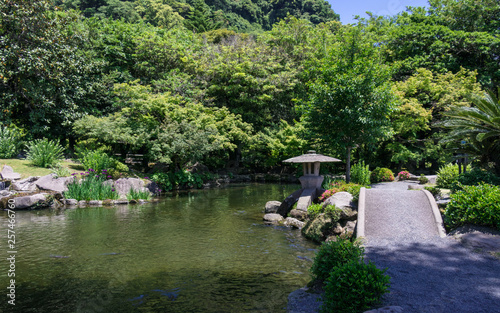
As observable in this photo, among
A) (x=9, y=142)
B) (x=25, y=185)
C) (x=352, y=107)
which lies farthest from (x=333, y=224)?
(x=9, y=142)

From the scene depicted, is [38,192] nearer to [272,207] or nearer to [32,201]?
[32,201]

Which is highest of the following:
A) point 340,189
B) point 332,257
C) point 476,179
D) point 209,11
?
point 209,11

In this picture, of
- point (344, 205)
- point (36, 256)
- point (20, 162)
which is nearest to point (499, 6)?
point (344, 205)

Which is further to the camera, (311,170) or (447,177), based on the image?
(311,170)

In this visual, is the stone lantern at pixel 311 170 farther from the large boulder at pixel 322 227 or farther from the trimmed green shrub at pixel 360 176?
the large boulder at pixel 322 227

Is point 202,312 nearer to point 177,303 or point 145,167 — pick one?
point 177,303

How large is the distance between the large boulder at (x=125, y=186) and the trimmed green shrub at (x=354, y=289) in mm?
14811

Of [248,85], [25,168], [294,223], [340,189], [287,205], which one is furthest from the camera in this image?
[248,85]

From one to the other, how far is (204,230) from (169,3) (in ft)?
203

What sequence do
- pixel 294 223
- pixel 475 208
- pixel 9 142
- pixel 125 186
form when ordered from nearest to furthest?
pixel 475 208
pixel 294 223
pixel 125 186
pixel 9 142

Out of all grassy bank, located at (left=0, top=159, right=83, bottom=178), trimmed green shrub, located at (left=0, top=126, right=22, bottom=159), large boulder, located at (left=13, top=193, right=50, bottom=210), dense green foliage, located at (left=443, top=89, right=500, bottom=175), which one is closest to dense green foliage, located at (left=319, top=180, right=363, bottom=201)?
dense green foliage, located at (left=443, top=89, right=500, bottom=175)

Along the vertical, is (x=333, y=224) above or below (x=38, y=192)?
below

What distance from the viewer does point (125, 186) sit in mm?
17141

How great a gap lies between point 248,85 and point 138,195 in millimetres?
14957
